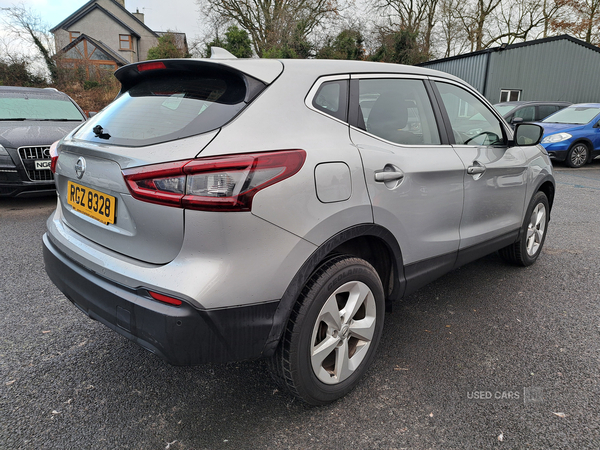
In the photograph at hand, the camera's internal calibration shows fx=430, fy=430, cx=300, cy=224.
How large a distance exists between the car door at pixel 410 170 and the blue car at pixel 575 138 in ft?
32.8

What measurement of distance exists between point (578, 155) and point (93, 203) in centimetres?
1255

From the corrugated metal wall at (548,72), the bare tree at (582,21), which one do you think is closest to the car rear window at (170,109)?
the corrugated metal wall at (548,72)

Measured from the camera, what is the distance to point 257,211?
1.66m

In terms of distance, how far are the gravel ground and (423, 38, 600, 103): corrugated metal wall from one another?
66.7 ft

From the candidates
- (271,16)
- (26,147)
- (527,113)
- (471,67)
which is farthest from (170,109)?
(271,16)

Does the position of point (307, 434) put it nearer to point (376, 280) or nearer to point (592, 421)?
point (376, 280)

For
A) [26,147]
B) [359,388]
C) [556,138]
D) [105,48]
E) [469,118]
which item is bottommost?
[359,388]

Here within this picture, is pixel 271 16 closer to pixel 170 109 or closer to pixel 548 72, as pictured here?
pixel 548 72

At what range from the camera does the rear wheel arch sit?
1812 millimetres

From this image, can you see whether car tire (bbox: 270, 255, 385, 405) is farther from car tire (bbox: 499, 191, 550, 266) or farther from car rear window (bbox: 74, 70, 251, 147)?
car tire (bbox: 499, 191, 550, 266)

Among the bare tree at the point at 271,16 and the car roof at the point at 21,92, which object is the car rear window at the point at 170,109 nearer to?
the car roof at the point at 21,92

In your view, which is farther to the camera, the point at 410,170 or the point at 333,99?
the point at 410,170

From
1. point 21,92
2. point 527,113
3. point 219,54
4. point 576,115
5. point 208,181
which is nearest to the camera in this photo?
point 208,181

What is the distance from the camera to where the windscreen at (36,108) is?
6.54m
